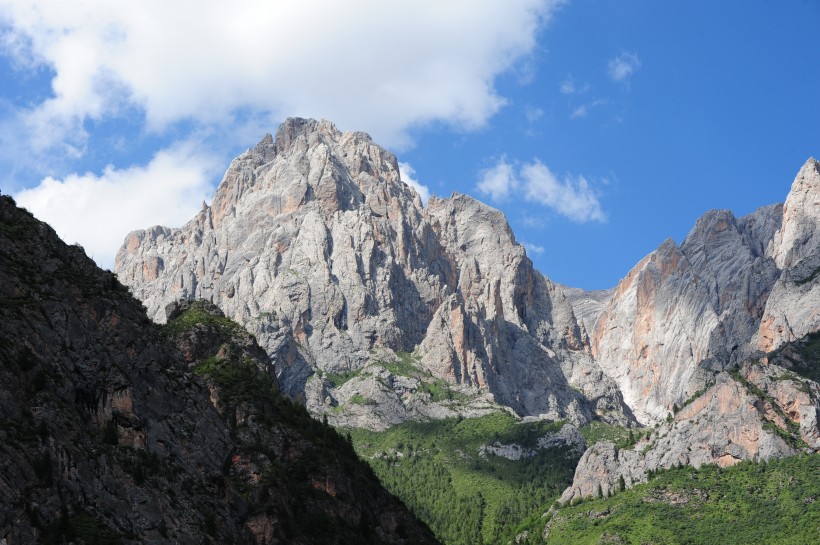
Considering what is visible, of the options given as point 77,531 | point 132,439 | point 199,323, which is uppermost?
point 199,323

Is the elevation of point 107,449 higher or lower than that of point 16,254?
lower

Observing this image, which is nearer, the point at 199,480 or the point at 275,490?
the point at 199,480

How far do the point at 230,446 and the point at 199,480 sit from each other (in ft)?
49.0

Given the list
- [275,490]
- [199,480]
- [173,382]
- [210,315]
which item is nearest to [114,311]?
[173,382]

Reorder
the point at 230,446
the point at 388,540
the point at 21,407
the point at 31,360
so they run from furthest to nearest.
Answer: the point at 388,540
the point at 230,446
the point at 31,360
the point at 21,407

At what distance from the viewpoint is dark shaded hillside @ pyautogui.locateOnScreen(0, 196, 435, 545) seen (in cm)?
6906

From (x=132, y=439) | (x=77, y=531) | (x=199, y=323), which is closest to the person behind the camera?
(x=77, y=531)

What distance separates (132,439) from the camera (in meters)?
87.1

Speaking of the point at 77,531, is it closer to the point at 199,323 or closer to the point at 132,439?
the point at 132,439

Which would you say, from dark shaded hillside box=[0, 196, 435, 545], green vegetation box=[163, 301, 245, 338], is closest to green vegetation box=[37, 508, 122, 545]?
dark shaded hillside box=[0, 196, 435, 545]

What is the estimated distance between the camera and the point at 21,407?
71062 millimetres

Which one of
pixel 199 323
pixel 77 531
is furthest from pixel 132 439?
pixel 199 323

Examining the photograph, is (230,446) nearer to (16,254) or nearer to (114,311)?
(114,311)

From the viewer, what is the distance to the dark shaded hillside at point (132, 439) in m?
69.1
